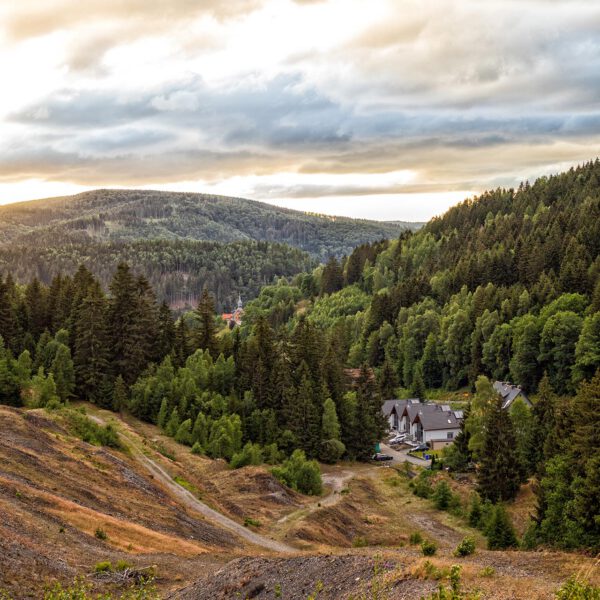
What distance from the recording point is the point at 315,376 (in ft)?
256

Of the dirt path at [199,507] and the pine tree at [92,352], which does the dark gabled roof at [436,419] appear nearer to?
the pine tree at [92,352]

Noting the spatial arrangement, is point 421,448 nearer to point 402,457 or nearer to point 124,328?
point 402,457

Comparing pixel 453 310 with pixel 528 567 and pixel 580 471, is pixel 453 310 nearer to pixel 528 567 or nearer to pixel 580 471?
pixel 580 471

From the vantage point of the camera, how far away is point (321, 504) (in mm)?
54156

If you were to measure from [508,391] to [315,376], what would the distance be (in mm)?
38338

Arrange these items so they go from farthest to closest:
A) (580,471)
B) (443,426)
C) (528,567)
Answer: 1. (443,426)
2. (580,471)
3. (528,567)

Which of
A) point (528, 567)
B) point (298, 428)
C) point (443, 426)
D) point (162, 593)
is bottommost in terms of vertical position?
point (443, 426)

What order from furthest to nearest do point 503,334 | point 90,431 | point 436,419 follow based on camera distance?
point 503,334 → point 436,419 → point 90,431

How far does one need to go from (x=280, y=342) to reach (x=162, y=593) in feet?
194

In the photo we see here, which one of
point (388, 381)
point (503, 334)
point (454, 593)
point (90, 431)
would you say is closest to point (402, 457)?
point (388, 381)

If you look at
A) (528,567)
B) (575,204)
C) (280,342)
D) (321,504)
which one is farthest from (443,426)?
(575,204)

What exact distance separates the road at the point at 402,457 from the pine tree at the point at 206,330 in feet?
85.6

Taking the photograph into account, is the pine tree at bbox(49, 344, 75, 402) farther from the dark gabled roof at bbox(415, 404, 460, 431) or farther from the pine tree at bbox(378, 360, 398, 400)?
the pine tree at bbox(378, 360, 398, 400)

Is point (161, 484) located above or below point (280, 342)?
below
